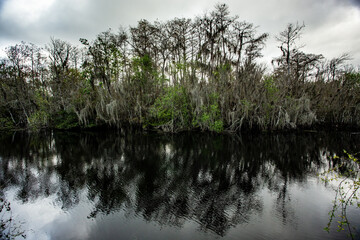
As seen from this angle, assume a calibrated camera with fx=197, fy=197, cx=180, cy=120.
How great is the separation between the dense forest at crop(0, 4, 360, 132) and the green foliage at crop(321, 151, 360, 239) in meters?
10.9

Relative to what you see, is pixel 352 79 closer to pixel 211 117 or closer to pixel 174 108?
pixel 211 117

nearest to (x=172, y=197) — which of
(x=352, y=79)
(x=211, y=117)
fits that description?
(x=211, y=117)

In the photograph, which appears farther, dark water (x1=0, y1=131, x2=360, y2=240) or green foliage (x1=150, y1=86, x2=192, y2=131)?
green foliage (x1=150, y1=86, x2=192, y2=131)

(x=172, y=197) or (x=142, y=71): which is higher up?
(x=142, y=71)

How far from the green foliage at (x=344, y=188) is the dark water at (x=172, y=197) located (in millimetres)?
186

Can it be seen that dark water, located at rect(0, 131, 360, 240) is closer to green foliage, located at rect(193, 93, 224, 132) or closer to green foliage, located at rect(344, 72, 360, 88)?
green foliage, located at rect(193, 93, 224, 132)

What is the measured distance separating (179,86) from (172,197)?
16247mm

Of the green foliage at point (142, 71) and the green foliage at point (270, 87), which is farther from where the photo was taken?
the green foliage at point (142, 71)

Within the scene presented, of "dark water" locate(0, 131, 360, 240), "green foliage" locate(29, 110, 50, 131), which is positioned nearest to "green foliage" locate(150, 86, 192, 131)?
"dark water" locate(0, 131, 360, 240)

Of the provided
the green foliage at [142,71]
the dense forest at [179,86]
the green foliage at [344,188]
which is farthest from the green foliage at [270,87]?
the green foliage at [142,71]

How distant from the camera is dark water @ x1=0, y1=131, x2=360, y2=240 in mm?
4211

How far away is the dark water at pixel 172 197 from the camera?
13.8 ft

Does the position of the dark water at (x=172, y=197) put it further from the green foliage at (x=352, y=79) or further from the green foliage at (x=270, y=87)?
the green foliage at (x=352, y=79)

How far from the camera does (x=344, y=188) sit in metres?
6.17
